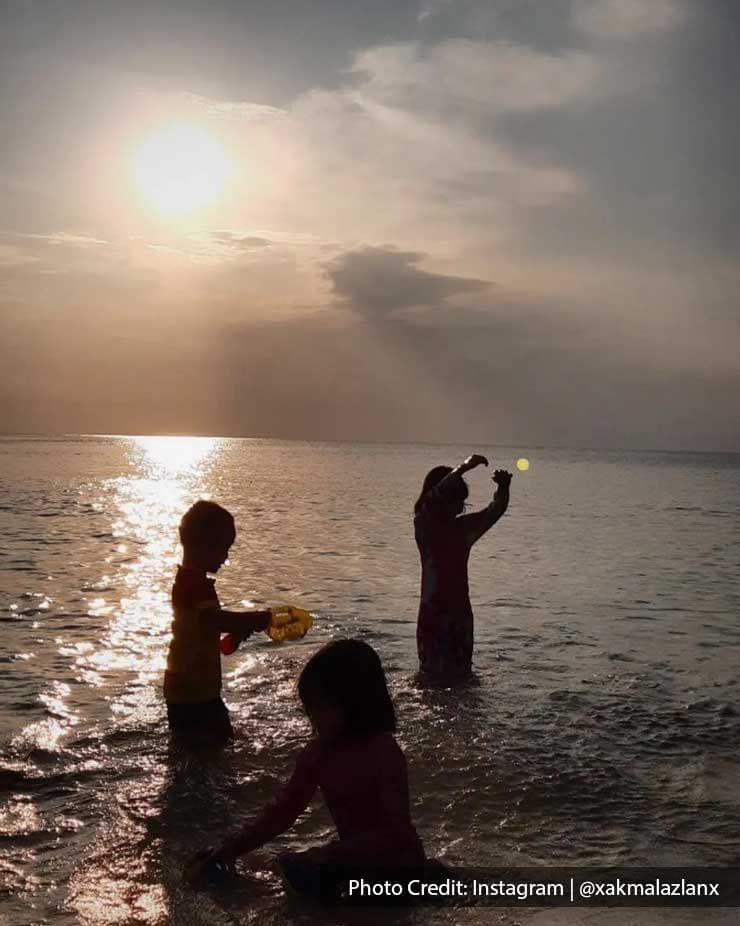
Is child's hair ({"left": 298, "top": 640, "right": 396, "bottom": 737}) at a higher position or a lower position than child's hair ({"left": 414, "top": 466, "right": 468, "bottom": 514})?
lower

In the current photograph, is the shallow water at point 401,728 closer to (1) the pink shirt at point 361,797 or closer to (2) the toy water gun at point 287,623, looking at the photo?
(1) the pink shirt at point 361,797

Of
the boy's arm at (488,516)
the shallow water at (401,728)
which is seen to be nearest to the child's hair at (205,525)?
the shallow water at (401,728)

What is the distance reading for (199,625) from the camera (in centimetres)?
590

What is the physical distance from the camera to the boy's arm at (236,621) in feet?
18.1

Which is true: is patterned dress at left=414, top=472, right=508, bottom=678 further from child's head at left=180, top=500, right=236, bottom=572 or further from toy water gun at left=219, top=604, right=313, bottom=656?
toy water gun at left=219, top=604, right=313, bottom=656

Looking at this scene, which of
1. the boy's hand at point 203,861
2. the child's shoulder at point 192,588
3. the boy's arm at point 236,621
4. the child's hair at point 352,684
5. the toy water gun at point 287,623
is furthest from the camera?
the child's shoulder at point 192,588

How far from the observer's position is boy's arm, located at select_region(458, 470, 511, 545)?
8.23 metres

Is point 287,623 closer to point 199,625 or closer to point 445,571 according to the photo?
point 199,625

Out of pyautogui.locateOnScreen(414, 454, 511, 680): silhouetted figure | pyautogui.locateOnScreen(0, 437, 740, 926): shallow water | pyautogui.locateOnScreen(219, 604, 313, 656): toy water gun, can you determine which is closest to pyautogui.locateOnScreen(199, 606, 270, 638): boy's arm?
pyautogui.locateOnScreen(219, 604, 313, 656): toy water gun

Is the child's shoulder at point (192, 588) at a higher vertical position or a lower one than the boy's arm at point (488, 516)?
lower

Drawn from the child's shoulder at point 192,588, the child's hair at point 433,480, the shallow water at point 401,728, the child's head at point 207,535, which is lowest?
the shallow water at point 401,728

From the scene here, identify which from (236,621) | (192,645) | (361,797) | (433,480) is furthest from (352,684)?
(433,480)

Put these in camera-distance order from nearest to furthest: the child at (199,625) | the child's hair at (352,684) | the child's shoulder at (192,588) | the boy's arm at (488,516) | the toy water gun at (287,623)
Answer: the child's hair at (352,684), the toy water gun at (287,623), the child at (199,625), the child's shoulder at (192,588), the boy's arm at (488,516)

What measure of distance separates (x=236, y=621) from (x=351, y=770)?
6.13 ft
